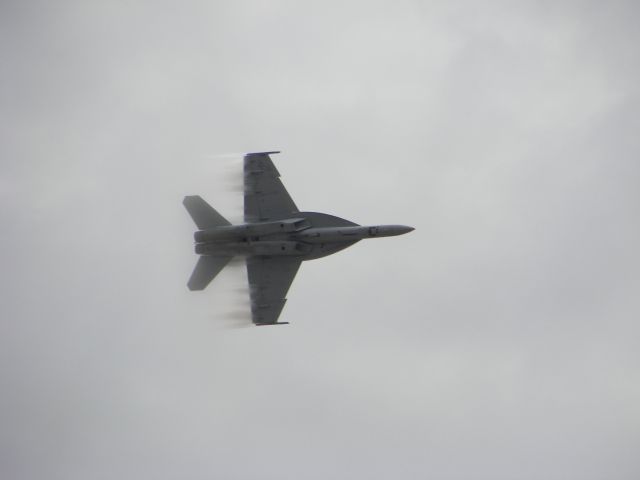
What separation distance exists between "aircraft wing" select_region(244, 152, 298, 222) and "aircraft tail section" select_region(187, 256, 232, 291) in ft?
11.4

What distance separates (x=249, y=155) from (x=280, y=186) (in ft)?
10.4

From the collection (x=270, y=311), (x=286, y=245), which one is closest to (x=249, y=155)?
(x=286, y=245)

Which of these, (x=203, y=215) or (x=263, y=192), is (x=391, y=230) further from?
(x=203, y=215)

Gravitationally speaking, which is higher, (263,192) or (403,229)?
(263,192)

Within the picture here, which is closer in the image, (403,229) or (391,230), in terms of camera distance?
(403,229)

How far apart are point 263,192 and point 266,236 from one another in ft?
10.5

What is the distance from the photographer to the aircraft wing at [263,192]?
62.2 meters

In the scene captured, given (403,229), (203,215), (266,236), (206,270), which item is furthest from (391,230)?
(206,270)

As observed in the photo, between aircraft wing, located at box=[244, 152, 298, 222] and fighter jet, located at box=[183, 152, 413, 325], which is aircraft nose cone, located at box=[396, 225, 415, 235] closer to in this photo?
fighter jet, located at box=[183, 152, 413, 325]

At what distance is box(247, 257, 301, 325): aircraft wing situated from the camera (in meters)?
63.0

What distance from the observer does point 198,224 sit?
61.8 metres

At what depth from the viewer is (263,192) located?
62625 millimetres

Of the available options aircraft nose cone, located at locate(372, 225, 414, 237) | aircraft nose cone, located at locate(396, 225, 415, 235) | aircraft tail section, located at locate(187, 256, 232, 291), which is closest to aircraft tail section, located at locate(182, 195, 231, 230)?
aircraft tail section, located at locate(187, 256, 232, 291)

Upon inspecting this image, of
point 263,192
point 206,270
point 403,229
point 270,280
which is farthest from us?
point 270,280
